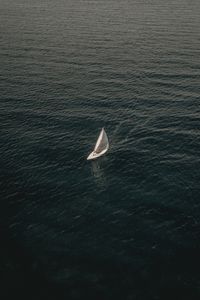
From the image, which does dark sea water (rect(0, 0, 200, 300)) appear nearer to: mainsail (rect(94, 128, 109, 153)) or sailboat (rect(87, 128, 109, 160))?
sailboat (rect(87, 128, 109, 160))

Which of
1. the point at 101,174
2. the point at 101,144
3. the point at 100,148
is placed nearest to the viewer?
the point at 101,174

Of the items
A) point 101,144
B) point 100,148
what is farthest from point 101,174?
point 101,144

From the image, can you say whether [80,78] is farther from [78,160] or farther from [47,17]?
[47,17]

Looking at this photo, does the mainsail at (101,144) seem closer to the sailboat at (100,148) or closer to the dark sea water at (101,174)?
the sailboat at (100,148)

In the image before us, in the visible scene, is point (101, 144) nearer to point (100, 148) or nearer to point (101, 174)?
point (100, 148)

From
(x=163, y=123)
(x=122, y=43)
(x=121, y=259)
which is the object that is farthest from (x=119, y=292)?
(x=122, y=43)

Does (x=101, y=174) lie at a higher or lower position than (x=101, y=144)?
lower

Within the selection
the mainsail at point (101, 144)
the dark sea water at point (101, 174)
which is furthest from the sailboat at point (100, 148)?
the dark sea water at point (101, 174)

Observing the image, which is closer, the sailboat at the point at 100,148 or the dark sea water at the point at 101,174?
the dark sea water at the point at 101,174
